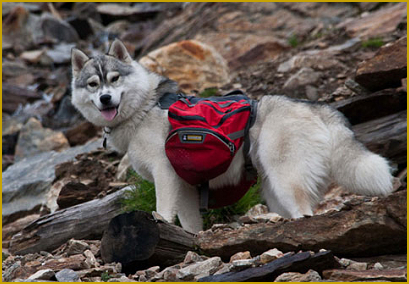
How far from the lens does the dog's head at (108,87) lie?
6.27 m

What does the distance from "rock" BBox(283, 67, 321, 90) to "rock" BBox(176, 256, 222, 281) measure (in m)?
6.71

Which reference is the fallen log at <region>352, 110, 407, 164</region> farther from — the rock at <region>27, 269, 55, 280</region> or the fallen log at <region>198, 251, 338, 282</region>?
the rock at <region>27, 269, 55, 280</region>

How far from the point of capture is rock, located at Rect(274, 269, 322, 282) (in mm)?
3783

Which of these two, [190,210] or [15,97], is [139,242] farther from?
[15,97]

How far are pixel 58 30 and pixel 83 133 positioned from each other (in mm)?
16180

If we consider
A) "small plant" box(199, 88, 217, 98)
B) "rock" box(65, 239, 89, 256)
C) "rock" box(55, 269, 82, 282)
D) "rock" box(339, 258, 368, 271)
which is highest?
"small plant" box(199, 88, 217, 98)

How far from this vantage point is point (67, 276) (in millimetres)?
4539

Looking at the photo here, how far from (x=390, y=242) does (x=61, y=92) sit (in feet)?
52.1

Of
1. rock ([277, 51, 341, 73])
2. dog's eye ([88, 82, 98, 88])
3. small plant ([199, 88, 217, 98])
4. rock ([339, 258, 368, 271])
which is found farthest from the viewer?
small plant ([199, 88, 217, 98])

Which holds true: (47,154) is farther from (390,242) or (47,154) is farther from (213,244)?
(390,242)

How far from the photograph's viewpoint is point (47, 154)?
12.1m

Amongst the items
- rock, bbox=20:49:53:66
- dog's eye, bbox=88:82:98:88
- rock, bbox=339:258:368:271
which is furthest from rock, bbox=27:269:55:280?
rock, bbox=20:49:53:66

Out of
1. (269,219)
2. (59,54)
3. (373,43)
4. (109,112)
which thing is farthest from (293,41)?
(59,54)

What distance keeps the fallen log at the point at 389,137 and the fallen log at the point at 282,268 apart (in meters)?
4.42
